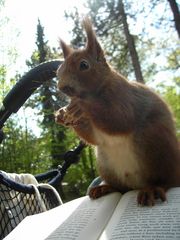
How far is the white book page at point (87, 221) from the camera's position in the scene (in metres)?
0.83

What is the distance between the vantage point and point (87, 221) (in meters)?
0.89

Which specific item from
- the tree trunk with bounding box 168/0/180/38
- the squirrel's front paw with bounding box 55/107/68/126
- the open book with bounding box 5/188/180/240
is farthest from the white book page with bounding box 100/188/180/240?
the tree trunk with bounding box 168/0/180/38

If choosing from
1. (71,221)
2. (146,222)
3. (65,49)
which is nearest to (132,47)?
(65,49)

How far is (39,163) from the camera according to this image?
8.49 m

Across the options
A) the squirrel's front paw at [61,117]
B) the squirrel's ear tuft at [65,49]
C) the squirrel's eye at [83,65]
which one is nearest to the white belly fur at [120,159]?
the squirrel's front paw at [61,117]

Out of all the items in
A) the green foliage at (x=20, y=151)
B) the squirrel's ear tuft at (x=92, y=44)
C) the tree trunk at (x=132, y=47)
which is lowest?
the green foliage at (x=20, y=151)

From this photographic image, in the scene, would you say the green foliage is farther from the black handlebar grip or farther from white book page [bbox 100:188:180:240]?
white book page [bbox 100:188:180:240]

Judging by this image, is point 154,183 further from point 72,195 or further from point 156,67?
point 72,195

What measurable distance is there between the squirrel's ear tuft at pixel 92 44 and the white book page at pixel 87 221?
1.67ft

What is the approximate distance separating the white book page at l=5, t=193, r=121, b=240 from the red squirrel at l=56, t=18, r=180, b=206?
0.27ft

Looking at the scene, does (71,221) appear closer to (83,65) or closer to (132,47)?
(83,65)

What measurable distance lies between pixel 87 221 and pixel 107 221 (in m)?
0.05

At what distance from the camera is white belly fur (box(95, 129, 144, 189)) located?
43.8 inches

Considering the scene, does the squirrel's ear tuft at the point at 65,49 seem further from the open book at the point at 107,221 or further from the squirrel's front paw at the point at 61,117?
the open book at the point at 107,221
